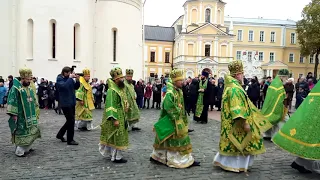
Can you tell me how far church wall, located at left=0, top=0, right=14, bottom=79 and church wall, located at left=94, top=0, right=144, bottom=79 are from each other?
5.85 m

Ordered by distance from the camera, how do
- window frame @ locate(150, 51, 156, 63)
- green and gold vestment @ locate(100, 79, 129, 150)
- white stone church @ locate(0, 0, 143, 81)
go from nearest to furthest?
1. green and gold vestment @ locate(100, 79, 129, 150)
2. white stone church @ locate(0, 0, 143, 81)
3. window frame @ locate(150, 51, 156, 63)

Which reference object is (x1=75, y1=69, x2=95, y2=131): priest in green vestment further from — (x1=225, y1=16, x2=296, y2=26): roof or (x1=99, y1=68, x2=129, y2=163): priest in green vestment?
(x1=225, y1=16, x2=296, y2=26): roof

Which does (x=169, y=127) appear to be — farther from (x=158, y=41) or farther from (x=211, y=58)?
(x=158, y=41)

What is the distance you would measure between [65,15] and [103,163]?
17218 mm

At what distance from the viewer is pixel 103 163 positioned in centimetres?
658

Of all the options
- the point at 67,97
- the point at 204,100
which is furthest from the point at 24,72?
the point at 204,100

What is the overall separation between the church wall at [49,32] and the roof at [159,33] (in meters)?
40.9

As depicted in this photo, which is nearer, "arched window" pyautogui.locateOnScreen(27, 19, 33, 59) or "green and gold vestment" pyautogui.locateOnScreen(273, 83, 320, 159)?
"green and gold vestment" pyautogui.locateOnScreen(273, 83, 320, 159)

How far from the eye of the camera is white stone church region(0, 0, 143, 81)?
21484 mm

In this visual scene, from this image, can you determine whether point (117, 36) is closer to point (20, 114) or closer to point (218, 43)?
point (20, 114)

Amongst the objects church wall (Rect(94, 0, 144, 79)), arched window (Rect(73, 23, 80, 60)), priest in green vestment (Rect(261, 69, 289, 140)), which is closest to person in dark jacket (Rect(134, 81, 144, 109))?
church wall (Rect(94, 0, 144, 79))

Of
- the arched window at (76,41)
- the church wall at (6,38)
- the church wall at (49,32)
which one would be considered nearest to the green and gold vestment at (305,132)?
the church wall at (49,32)

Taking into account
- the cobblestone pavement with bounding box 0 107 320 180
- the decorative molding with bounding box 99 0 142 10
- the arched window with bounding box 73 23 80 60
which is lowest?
the cobblestone pavement with bounding box 0 107 320 180

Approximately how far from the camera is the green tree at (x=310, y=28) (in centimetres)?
4681
